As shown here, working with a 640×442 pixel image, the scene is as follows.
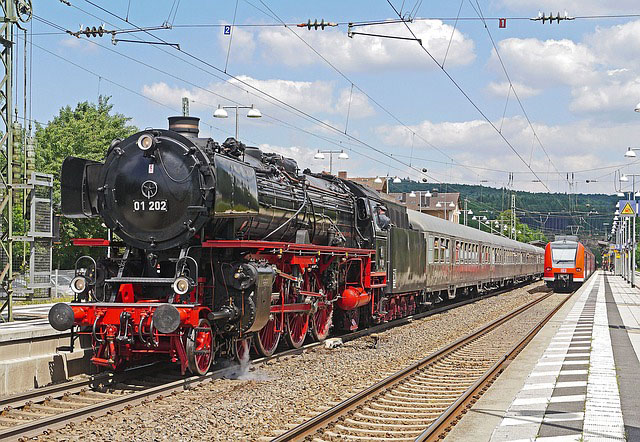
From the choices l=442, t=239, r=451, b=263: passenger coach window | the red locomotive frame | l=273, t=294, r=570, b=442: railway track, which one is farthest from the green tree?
l=273, t=294, r=570, b=442: railway track

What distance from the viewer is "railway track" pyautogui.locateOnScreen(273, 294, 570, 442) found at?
25.7 feet

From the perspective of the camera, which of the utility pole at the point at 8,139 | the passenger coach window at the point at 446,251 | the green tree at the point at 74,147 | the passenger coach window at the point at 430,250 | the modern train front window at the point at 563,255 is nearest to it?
the utility pole at the point at 8,139

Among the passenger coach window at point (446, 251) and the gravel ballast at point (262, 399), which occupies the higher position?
the passenger coach window at point (446, 251)

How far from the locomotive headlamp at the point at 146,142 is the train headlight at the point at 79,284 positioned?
216cm

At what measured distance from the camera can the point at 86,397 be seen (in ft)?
31.4

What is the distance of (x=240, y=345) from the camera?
465 inches

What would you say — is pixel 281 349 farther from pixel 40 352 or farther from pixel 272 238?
pixel 40 352

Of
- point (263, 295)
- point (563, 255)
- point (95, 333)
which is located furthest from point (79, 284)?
point (563, 255)

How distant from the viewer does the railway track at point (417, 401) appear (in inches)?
308

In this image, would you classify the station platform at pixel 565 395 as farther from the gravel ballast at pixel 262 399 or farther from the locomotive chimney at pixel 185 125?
the locomotive chimney at pixel 185 125

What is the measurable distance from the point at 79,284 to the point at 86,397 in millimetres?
1955

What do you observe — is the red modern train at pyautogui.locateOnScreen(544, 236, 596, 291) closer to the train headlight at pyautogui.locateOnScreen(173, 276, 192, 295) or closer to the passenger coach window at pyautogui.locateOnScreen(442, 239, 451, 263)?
the passenger coach window at pyautogui.locateOnScreen(442, 239, 451, 263)

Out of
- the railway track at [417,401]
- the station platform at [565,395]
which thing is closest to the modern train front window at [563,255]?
the station platform at [565,395]

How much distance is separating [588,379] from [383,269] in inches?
302
